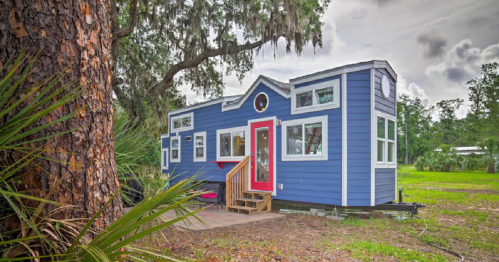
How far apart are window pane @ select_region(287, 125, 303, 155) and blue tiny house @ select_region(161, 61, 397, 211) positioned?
0.03 metres

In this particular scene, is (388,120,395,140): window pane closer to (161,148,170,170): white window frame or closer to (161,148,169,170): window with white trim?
(161,148,170,170): white window frame

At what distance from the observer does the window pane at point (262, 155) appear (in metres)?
8.53

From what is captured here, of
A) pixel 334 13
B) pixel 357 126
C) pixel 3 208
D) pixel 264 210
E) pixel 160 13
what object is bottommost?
pixel 264 210

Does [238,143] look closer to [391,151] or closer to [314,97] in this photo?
[314,97]

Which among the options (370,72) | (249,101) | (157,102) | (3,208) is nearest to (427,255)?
(370,72)

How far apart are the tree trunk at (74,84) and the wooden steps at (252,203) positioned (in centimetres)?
629

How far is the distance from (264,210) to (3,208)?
7240 millimetres

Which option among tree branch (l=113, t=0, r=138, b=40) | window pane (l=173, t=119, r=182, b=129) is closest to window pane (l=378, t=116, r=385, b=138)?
tree branch (l=113, t=0, r=138, b=40)

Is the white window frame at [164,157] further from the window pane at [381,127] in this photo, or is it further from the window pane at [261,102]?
the window pane at [381,127]

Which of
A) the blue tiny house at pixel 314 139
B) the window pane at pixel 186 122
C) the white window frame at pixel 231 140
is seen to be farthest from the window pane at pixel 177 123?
the white window frame at pixel 231 140

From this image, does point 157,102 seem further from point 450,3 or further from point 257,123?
point 450,3

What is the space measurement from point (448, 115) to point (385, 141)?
46.7 metres

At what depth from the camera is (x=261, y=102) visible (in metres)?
8.70

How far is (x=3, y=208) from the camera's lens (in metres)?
1.22
